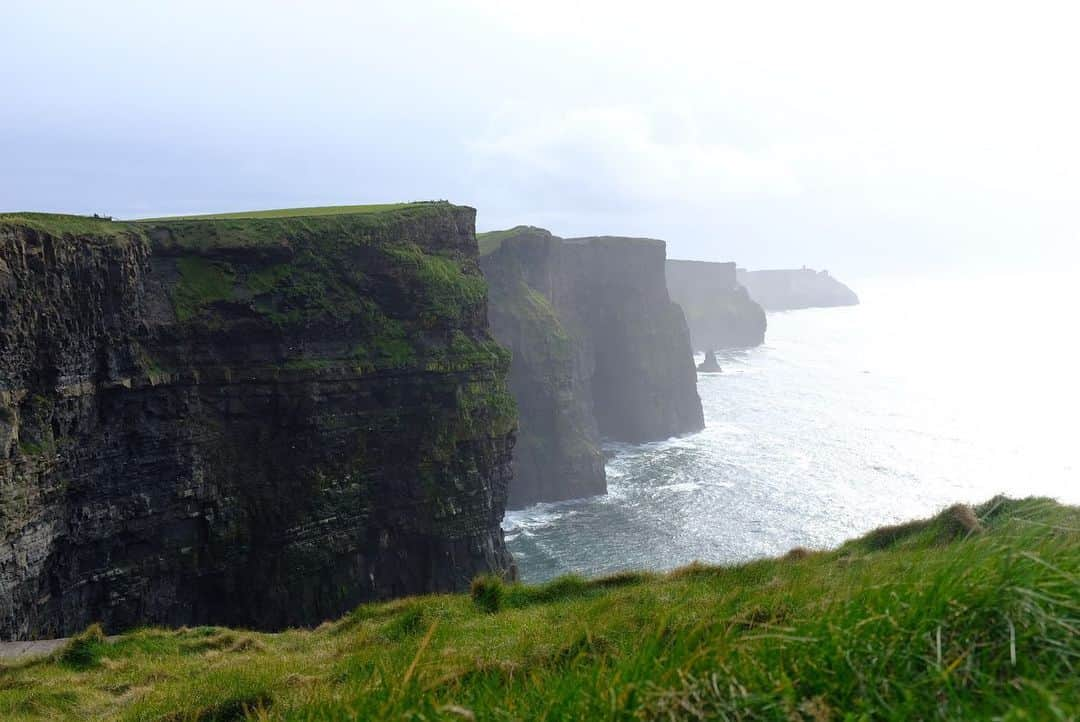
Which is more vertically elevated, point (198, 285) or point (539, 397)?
point (198, 285)

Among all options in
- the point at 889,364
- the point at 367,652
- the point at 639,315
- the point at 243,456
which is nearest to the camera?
the point at 367,652

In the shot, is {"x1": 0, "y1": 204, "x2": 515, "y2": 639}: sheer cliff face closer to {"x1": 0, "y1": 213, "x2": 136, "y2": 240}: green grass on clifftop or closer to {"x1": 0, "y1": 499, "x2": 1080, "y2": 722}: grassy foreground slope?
{"x1": 0, "y1": 213, "x2": 136, "y2": 240}: green grass on clifftop

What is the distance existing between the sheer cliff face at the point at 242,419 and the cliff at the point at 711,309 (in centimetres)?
13025

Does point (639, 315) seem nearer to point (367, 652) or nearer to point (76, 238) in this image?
point (76, 238)

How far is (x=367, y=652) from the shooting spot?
9828mm

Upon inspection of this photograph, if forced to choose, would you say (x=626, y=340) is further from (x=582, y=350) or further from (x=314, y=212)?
(x=314, y=212)

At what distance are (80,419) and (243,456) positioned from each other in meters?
6.77

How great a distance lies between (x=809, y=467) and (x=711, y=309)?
99.0m

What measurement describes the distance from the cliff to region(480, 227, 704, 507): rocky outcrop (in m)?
72.8

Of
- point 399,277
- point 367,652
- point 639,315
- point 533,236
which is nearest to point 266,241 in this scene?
point 399,277

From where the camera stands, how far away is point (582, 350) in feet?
271

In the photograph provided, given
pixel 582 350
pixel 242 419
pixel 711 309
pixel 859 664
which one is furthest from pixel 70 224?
pixel 711 309

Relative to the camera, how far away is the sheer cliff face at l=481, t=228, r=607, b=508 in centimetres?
6694

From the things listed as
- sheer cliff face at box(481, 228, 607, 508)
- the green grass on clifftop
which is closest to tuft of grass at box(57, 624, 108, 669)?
the green grass on clifftop
